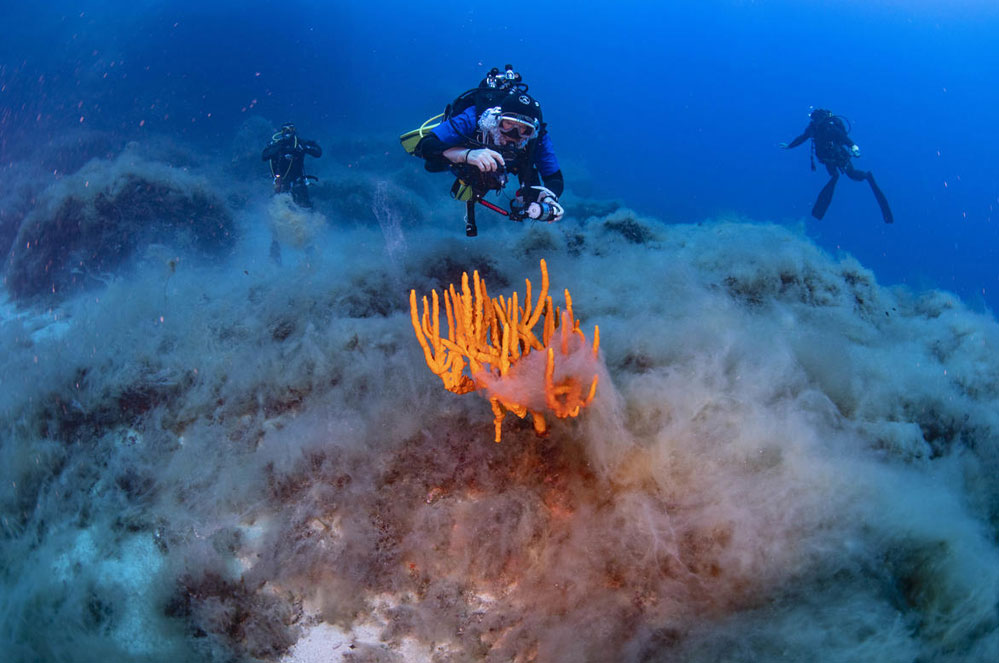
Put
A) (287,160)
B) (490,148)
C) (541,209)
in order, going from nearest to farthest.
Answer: (541,209) < (490,148) < (287,160)

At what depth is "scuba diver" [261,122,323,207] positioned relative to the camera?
10680 millimetres

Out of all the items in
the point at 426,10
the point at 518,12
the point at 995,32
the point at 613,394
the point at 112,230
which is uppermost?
the point at 995,32

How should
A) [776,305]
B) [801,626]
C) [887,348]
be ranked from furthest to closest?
[776,305], [887,348], [801,626]

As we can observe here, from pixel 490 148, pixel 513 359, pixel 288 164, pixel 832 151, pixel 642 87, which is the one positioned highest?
pixel 642 87

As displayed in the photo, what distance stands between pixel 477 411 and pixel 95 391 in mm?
3373

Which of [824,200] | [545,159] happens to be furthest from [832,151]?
[545,159]

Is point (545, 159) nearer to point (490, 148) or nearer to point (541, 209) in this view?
point (490, 148)

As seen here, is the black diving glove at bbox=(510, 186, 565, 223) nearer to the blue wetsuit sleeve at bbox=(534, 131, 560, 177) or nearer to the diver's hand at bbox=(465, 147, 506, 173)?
the diver's hand at bbox=(465, 147, 506, 173)

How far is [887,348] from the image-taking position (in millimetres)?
4727

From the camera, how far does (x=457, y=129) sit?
5.39 metres

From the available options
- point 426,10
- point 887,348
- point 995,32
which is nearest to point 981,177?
point 995,32

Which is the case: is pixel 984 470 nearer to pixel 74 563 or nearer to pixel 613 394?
pixel 613 394

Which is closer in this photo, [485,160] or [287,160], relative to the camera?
[485,160]

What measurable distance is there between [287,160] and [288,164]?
9cm
